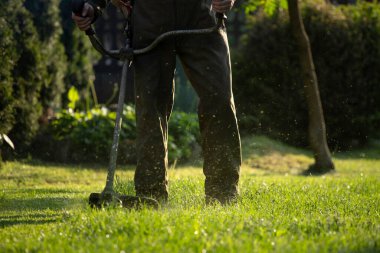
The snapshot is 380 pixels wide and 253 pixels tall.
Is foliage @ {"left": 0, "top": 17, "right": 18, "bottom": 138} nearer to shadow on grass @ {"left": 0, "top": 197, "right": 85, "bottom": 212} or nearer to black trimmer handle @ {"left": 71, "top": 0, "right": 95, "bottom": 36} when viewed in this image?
shadow on grass @ {"left": 0, "top": 197, "right": 85, "bottom": 212}

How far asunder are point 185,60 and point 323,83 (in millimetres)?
6852

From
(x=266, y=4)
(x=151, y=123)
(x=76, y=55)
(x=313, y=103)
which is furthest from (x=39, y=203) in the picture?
(x=76, y=55)

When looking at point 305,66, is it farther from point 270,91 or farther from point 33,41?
point 33,41

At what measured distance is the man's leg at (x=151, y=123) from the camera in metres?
4.87

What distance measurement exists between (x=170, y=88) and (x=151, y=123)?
1.02 ft

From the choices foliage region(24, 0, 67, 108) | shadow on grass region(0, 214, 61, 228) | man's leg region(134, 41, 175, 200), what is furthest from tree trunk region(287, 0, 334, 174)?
shadow on grass region(0, 214, 61, 228)

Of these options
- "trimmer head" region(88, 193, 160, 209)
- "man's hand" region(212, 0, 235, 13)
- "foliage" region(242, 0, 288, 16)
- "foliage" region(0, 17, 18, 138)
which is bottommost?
"trimmer head" region(88, 193, 160, 209)

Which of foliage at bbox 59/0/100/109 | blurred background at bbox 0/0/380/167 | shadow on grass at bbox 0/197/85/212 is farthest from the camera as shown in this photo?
foliage at bbox 59/0/100/109

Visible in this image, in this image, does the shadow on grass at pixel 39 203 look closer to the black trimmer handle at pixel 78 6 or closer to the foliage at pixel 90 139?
the black trimmer handle at pixel 78 6

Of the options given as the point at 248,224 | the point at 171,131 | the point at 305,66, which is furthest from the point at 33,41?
the point at 248,224

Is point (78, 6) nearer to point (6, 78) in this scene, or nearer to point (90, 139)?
point (6, 78)

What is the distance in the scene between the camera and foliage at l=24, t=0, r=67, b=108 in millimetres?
9570

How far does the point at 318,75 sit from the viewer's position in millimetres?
11586

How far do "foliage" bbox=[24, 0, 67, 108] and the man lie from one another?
477 cm
